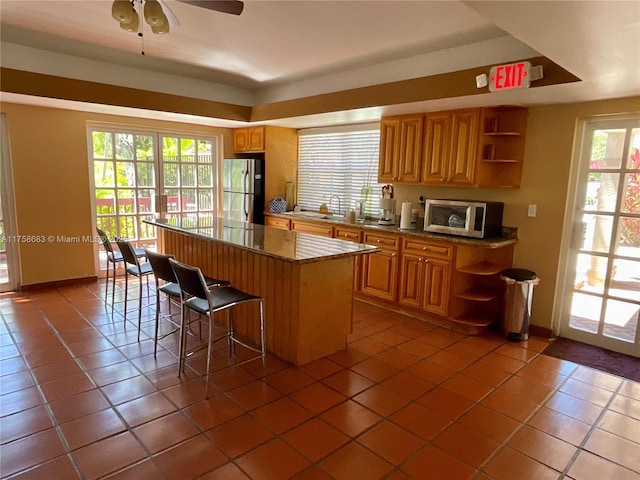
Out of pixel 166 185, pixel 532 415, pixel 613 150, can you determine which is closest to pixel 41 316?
pixel 166 185

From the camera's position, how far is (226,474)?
1893 millimetres

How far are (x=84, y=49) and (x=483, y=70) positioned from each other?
369cm

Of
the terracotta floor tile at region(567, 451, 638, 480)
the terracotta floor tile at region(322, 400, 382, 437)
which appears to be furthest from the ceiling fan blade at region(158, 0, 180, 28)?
the terracotta floor tile at region(567, 451, 638, 480)

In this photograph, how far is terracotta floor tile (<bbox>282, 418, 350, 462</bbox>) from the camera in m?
2.07

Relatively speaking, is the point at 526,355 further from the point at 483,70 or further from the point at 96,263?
the point at 96,263

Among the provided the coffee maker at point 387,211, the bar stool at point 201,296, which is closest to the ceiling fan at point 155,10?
the bar stool at point 201,296

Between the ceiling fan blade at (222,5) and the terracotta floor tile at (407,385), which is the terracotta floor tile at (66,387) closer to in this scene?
the terracotta floor tile at (407,385)

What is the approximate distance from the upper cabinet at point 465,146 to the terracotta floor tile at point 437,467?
8.42 feet

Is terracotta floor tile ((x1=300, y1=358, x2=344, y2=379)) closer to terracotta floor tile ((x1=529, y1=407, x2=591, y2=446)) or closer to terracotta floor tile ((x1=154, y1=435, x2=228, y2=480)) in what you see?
terracotta floor tile ((x1=154, y1=435, x2=228, y2=480))

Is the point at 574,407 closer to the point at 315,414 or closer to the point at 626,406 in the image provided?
the point at 626,406

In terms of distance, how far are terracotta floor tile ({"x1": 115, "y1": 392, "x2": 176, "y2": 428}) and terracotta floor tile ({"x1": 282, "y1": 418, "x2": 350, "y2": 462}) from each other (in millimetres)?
778

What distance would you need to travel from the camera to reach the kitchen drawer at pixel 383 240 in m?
4.22

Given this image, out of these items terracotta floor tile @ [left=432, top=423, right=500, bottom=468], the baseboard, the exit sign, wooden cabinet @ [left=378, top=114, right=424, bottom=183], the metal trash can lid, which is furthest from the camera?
the baseboard

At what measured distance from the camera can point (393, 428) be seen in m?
2.28
